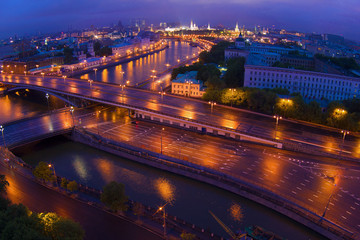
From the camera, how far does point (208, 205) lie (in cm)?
1870

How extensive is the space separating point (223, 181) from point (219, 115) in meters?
11.3

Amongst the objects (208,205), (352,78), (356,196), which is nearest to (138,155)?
(208,205)

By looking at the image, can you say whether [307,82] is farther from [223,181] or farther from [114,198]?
[114,198]

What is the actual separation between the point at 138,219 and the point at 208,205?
519 cm

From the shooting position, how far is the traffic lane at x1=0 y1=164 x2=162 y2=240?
14852 millimetres

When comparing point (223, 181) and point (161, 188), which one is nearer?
point (223, 181)

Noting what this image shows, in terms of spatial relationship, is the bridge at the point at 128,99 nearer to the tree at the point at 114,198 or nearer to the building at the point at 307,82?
the tree at the point at 114,198

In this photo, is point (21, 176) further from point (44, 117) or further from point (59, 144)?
point (44, 117)

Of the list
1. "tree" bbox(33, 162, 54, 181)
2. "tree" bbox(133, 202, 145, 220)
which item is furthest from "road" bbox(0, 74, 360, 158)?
"tree" bbox(33, 162, 54, 181)

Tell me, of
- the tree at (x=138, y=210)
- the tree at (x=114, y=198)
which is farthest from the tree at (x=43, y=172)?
the tree at (x=138, y=210)

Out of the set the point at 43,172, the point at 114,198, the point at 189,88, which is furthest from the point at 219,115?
the point at 43,172

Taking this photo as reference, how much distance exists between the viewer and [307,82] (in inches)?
1588

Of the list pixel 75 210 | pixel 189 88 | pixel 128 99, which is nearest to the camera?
pixel 75 210

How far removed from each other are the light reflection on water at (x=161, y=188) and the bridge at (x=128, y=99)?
6984 mm
